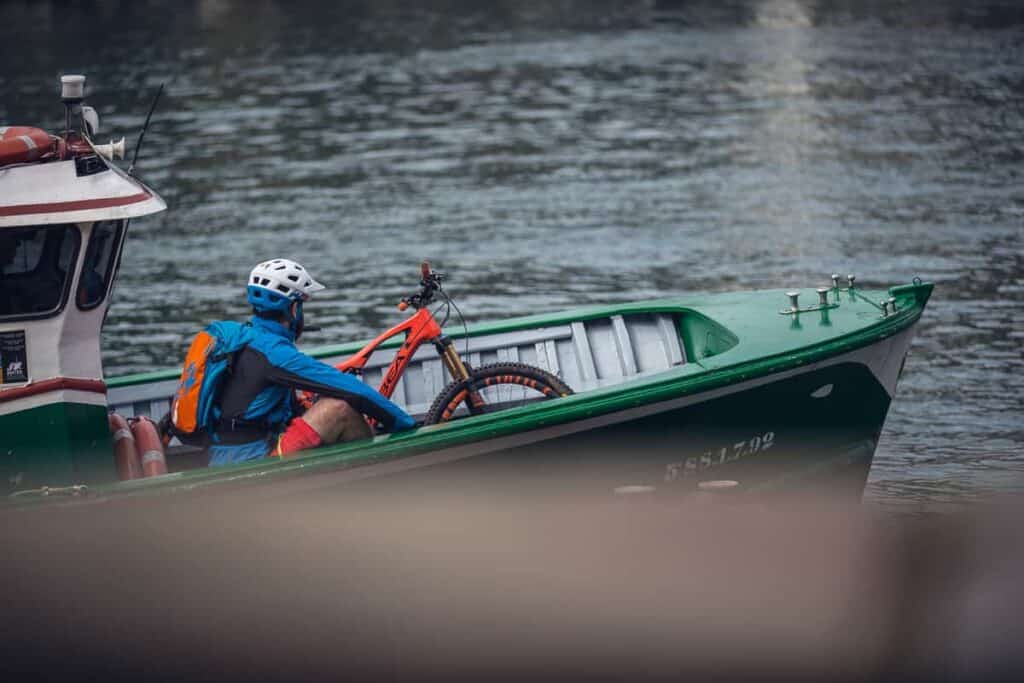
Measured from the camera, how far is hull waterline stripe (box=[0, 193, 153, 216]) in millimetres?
9836

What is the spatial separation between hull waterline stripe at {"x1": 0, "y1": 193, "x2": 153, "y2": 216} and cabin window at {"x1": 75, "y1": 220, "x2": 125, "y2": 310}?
17 centimetres

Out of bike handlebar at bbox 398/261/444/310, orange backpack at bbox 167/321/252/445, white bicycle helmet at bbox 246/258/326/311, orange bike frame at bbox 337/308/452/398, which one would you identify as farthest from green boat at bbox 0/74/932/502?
bike handlebar at bbox 398/261/444/310

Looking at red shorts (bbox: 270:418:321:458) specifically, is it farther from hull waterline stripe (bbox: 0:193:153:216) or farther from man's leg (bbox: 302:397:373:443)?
hull waterline stripe (bbox: 0:193:153:216)

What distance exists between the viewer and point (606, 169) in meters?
29.2

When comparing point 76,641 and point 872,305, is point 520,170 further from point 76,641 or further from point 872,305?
point 76,641

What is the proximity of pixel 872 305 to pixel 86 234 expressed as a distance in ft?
19.3

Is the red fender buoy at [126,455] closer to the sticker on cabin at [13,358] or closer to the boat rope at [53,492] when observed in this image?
the boat rope at [53,492]

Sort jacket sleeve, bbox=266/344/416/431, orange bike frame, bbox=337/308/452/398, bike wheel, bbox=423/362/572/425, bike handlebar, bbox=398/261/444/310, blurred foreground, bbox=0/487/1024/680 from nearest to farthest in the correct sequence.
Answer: blurred foreground, bbox=0/487/1024/680 < jacket sleeve, bbox=266/344/416/431 < bike handlebar, bbox=398/261/444/310 < bike wheel, bbox=423/362/572/425 < orange bike frame, bbox=337/308/452/398

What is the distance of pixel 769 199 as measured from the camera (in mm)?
26391

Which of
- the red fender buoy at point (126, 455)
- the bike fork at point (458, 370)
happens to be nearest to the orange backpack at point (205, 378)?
the red fender buoy at point (126, 455)

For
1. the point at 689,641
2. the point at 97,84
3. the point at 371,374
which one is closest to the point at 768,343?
the point at 371,374

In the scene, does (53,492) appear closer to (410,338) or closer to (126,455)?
(126,455)

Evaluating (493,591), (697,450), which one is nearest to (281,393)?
(493,591)

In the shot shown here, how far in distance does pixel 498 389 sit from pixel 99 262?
121 inches
